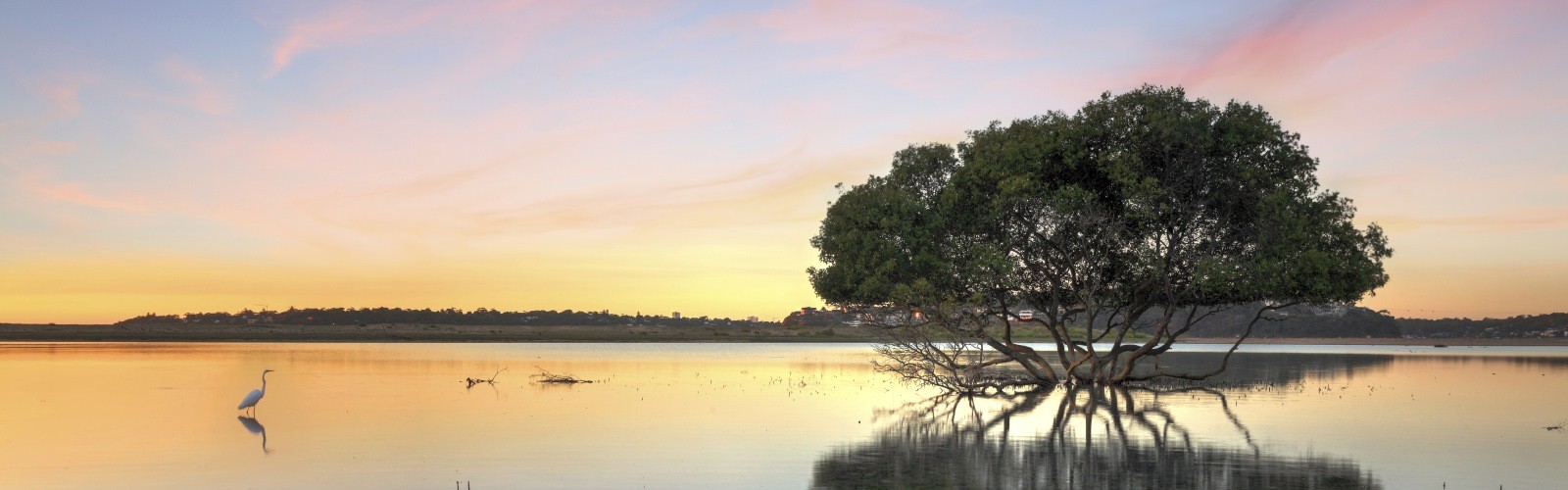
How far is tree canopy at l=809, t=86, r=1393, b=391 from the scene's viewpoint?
3862cm

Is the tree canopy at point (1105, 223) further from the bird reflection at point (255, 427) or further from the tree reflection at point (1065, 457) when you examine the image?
the bird reflection at point (255, 427)

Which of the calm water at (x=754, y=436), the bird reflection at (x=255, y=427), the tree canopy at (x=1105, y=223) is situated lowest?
the bird reflection at (x=255, y=427)

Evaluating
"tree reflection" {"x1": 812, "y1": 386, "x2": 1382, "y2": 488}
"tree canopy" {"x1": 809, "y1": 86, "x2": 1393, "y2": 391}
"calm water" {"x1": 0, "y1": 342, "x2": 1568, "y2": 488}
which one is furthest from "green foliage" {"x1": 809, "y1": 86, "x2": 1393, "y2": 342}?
"tree reflection" {"x1": 812, "y1": 386, "x2": 1382, "y2": 488}

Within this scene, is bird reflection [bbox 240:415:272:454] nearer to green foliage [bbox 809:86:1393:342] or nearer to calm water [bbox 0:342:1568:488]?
calm water [bbox 0:342:1568:488]

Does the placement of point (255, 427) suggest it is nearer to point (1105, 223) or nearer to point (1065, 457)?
point (1065, 457)

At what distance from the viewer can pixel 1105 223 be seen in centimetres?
4078

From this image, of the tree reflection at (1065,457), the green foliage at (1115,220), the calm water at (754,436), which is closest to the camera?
the tree reflection at (1065,457)

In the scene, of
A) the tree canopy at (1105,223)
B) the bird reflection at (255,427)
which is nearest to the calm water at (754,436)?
the bird reflection at (255,427)

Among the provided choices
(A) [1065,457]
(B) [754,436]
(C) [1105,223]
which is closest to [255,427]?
(B) [754,436]

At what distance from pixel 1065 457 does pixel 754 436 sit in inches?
309

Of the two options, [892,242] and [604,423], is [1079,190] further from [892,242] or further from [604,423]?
[604,423]

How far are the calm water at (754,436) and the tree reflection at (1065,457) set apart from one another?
92mm

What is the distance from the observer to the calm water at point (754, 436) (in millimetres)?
19719

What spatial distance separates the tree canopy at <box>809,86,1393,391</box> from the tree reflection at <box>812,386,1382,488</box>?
8517mm
